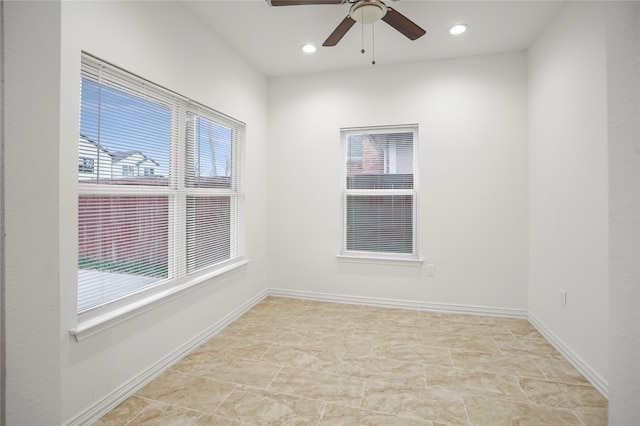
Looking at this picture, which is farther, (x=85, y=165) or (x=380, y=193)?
(x=380, y=193)

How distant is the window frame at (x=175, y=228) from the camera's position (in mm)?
1873

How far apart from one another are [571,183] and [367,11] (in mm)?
2010

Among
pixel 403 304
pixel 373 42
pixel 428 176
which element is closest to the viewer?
pixel 373 42

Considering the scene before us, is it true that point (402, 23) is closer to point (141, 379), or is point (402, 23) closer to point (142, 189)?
point (142, 189)

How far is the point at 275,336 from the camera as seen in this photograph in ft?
9.62

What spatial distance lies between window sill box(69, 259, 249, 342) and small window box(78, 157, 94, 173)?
863 millimetres

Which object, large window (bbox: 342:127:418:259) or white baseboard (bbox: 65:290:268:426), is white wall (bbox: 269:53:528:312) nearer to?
large window (bbox: 342:127:418:259)

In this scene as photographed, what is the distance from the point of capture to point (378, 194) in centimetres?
382

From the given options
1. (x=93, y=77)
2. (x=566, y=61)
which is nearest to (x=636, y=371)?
(x=566, y=61)

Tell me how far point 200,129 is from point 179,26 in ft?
2.66

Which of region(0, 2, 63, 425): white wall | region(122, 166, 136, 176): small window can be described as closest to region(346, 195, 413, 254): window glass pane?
region(122, 166, 136, 176): small window

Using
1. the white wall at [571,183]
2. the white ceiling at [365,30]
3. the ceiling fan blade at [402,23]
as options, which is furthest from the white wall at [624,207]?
the white ceiling at [365,30]

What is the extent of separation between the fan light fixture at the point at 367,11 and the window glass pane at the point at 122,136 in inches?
61.9

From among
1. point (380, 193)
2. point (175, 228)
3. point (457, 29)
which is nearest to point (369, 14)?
point (457, 29)
